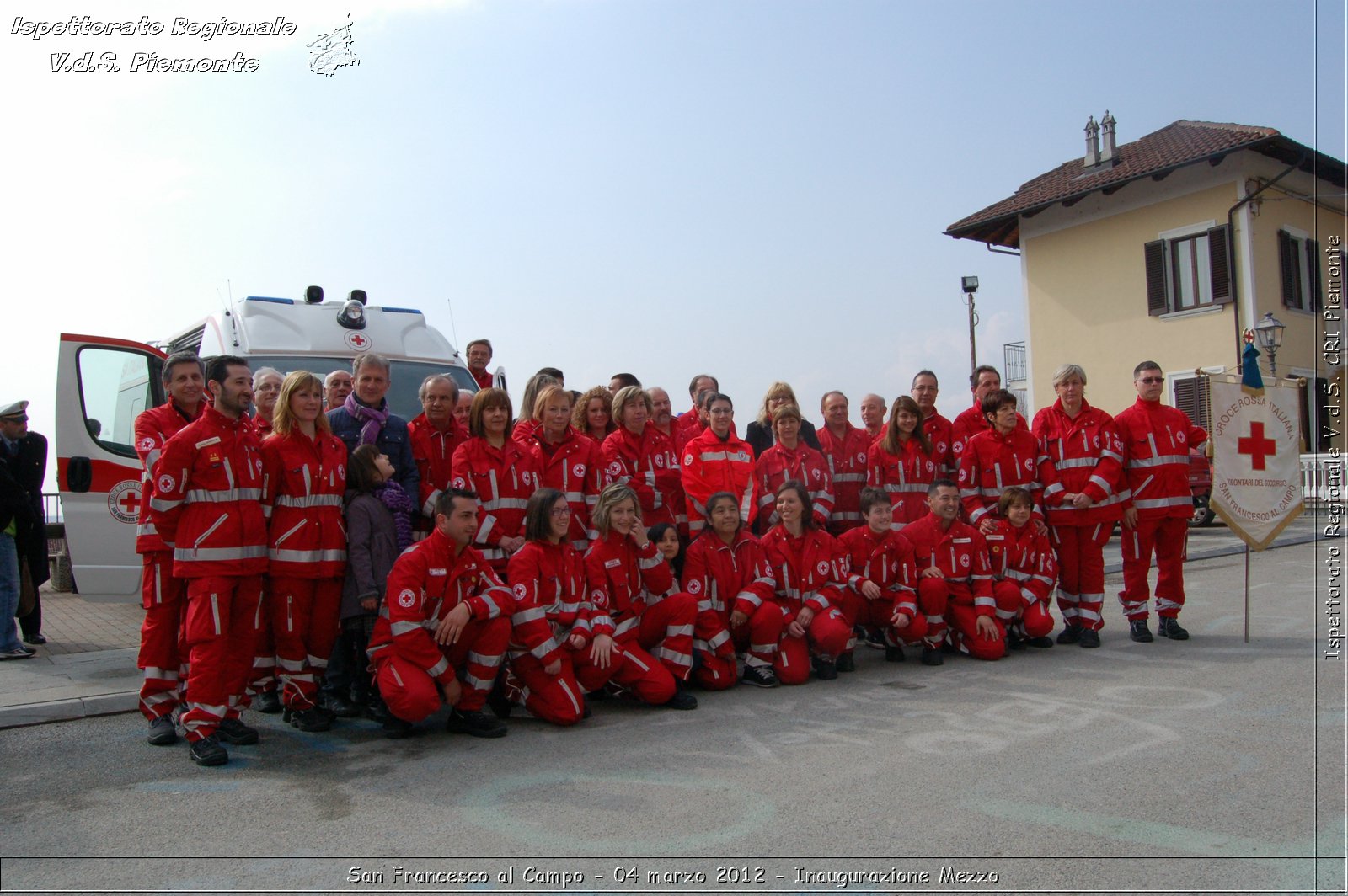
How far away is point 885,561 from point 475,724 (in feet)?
11.3

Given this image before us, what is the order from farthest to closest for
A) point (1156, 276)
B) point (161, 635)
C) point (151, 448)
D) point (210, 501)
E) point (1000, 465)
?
1. point (1156, 276)
2. point (1000, 465)
3. point (151, 448)
4. point (161, 635)
5. point (210, 501)

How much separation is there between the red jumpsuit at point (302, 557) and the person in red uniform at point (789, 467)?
3348 millimetres

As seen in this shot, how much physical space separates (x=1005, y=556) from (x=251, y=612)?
5490 mm

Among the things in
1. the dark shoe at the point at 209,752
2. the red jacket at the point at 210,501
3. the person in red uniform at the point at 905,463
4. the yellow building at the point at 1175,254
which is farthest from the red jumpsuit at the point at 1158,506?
the yellow building at the point at 1175,254

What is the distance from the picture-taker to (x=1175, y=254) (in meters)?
25.1

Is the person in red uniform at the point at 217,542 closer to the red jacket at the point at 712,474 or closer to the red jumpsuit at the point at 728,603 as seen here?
the red jumpsuit at the point at 728,603

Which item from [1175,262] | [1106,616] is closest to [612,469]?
[1106,616]

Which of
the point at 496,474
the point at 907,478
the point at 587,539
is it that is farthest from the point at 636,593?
the point at 907,478

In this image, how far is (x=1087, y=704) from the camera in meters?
5.71

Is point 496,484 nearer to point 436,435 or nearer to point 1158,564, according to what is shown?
point 436,435

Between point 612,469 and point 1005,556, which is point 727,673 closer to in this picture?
point 612,469

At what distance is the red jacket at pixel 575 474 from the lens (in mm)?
6688

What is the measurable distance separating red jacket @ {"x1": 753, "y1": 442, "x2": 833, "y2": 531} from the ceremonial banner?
3010mm

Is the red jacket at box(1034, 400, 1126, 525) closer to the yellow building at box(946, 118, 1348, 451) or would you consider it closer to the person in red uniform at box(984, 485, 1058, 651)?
the person in red uniform at box(984, 485, 1058, 651)
